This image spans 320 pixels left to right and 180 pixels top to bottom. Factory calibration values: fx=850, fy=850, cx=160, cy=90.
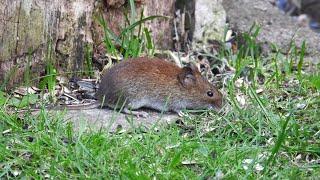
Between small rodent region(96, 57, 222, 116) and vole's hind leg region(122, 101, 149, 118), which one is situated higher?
small rodent region(96, 57, 222, 116)

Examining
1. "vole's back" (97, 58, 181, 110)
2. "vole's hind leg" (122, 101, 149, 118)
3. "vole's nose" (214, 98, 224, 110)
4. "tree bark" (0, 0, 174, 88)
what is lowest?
"vole's hind leg" (122, 101, 149, 118)

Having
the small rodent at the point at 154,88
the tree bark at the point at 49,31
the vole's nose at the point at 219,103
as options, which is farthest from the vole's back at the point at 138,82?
the tree bark at the point at 49,31

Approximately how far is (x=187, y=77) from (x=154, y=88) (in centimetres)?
33

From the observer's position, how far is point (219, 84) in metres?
8.27

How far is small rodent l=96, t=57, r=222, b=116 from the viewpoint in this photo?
7301 millimetres

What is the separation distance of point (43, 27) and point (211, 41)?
7.52ft

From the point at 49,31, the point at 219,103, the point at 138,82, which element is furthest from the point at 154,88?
the point at 49,31

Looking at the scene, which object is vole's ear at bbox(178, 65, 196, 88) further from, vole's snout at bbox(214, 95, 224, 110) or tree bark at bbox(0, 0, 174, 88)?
tree bark at bbox(0, 0, 174, 88)

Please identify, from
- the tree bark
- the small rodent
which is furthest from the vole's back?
the tree bark

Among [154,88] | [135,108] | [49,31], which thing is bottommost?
[135,108]

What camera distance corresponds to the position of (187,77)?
7609mm

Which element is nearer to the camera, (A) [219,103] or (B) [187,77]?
(A) [219,103]

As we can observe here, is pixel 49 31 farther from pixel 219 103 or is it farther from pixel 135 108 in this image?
pixel 219 103

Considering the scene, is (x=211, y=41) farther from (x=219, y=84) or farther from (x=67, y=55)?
(x=67, y=55)
